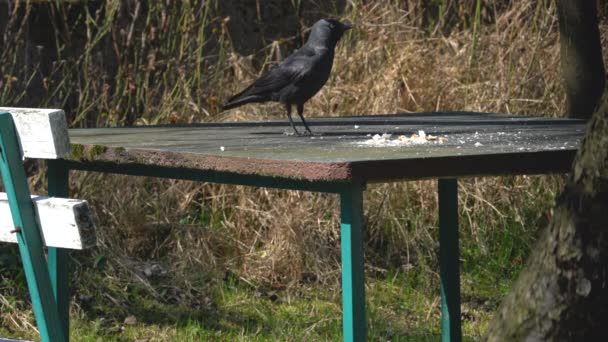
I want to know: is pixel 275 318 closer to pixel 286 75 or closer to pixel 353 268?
pixel 286 75

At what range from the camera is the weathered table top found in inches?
104

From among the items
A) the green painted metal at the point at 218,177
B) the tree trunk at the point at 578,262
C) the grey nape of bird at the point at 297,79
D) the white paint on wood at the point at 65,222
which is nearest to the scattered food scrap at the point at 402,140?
the green painted metal at the point at 218,177

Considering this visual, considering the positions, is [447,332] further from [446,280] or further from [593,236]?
[593,236]

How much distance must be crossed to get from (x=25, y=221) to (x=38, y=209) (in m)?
0.04

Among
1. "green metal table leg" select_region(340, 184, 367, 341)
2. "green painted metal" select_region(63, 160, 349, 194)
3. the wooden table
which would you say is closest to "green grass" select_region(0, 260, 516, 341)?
the wooden table

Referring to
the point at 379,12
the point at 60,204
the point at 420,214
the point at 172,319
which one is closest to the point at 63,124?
the point at 60,204

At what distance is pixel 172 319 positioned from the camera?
5137mm

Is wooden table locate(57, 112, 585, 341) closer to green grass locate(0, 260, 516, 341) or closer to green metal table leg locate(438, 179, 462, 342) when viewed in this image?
green metal table leg locate(438, 179, 462, 342)

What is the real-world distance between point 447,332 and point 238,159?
1654 mm

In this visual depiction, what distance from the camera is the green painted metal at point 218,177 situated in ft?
8.94

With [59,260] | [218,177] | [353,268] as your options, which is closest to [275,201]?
[59,260]

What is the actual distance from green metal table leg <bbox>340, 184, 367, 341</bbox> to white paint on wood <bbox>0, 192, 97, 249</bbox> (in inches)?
22.2

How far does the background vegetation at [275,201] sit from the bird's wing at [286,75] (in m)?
1.22

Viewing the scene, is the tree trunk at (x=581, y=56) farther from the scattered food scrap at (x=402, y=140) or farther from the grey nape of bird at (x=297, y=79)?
the scattered food scrap at (x=402, y=140)
